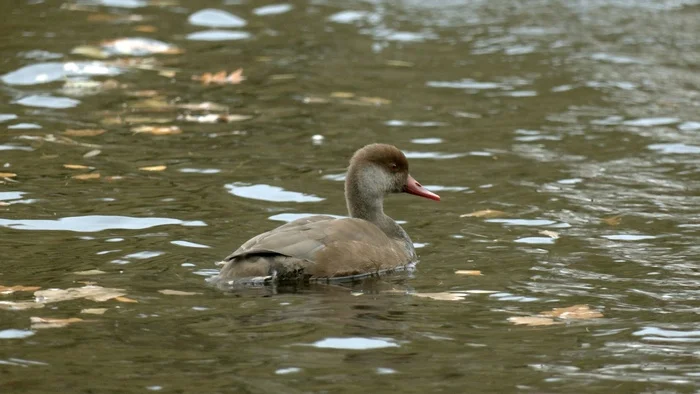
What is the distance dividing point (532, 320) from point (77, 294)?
273 centimetres

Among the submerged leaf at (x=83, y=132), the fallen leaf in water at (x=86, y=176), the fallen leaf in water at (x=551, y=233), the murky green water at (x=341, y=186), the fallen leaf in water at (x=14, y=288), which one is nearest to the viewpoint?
the murky green water at (x=341, y=186)

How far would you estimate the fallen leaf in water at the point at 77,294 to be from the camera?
25.3ft

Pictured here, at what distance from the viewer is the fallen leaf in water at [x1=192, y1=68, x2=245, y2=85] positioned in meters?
15.1

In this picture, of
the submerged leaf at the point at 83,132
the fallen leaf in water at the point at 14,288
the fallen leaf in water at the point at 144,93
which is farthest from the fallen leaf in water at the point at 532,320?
the fallen leaf in water at the point at 144,93

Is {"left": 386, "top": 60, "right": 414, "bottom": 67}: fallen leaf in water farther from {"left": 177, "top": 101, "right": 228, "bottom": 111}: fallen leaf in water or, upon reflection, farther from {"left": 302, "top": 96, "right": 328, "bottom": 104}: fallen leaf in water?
{"left": 177, "top": 101, "right": 228, "bottom": 111}: fallen leaf in water

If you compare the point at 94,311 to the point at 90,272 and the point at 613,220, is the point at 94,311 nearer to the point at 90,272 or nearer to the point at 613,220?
the point at 90,272

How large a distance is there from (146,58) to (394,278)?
26.5 ft

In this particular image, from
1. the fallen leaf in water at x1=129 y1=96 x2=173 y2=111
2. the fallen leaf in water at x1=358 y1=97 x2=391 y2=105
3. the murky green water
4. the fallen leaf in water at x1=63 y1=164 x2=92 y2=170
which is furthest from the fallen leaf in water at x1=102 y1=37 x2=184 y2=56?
the fallen leaf in water at x1=63 y1=164 x2=92 y2=170

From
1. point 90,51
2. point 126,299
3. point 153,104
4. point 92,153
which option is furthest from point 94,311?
point 90,51

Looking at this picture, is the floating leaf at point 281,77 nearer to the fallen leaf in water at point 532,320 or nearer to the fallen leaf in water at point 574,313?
the fallen leaf in water at point 574,313

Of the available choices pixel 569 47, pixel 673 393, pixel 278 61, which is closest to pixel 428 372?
pixel 673 393

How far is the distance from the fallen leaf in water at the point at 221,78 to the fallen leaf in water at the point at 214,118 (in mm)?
1412

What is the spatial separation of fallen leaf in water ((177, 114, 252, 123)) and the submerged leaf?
1.02 metres

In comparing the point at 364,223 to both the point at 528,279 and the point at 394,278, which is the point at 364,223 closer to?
the point at 394,278
